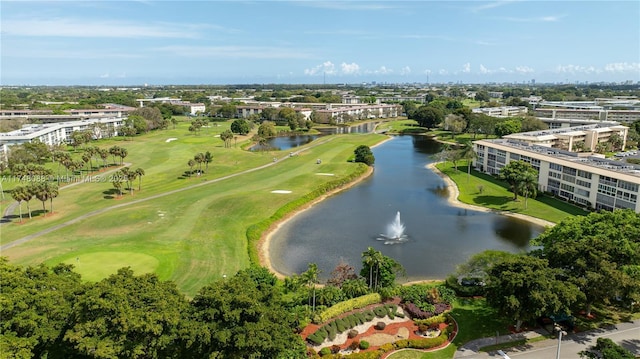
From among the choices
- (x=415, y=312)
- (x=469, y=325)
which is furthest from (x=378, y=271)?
(x=469, y=325)

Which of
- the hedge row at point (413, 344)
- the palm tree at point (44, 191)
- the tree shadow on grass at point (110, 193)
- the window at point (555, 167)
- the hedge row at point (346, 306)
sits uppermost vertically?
the window at point (555, 167)

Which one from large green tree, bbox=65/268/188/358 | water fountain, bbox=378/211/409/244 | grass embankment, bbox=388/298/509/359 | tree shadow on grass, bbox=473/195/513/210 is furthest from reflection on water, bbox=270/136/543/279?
large green tree, bbox=65/268/188/358

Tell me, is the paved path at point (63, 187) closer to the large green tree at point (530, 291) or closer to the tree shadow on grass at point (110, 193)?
the tree shadow on grass at point (110, 193)

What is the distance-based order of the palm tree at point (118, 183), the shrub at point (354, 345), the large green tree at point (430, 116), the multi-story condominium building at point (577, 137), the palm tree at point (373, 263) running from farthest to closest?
the large green tree at point (430, 116) → the multi-story condominium building at point (577, 137) → the palm tree at point (118, 183) → the palm tree at point (373, 263) → the shrub at point (354, 345)

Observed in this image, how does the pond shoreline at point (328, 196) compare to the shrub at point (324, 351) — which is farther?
the pond shoreline at point (328, 196)

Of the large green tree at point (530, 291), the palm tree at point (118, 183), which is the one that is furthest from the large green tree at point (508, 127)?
the palm tree at point (118, 183)

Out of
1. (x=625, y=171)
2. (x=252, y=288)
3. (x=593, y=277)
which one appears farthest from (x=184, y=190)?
(x=625, y=171)
